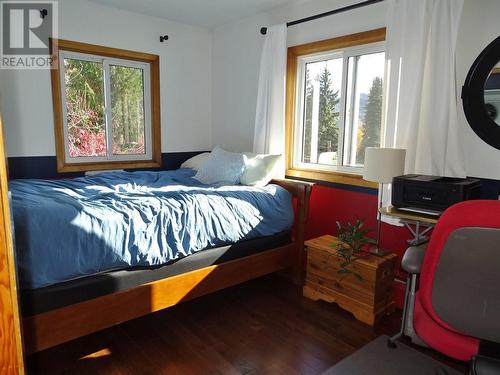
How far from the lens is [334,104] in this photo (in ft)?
10.1

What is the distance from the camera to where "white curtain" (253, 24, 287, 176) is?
3.20 metres

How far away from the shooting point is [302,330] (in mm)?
2221

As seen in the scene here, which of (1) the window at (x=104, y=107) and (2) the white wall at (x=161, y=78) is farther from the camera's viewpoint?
(1) the window at (x=104, y=107)

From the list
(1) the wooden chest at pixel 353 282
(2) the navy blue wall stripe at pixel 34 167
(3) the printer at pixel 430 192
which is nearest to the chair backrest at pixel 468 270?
(3) the printer at pixel 430 192

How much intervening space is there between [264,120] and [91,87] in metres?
1.73

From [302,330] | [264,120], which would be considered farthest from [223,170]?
[302,330]

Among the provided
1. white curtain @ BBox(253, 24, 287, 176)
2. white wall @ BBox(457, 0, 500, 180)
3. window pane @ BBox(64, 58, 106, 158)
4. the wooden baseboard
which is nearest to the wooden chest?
the wooden baseboard

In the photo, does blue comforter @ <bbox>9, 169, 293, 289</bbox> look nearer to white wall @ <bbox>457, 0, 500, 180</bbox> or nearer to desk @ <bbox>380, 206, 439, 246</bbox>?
desk @ <bbox>380, 206, 439, 246</bbox>

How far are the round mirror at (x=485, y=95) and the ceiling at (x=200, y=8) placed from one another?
1624 millimetres

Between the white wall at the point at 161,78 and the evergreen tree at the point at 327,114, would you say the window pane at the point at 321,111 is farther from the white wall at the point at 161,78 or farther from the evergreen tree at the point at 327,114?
the white wall at the point at 161,78

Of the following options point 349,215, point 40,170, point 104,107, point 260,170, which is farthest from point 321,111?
point 40,170

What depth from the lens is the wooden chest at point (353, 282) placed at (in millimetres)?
2277

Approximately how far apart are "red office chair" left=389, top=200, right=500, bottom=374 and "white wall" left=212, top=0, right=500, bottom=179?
125 centimetres

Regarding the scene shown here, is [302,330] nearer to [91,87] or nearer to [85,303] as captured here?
[85,303]
